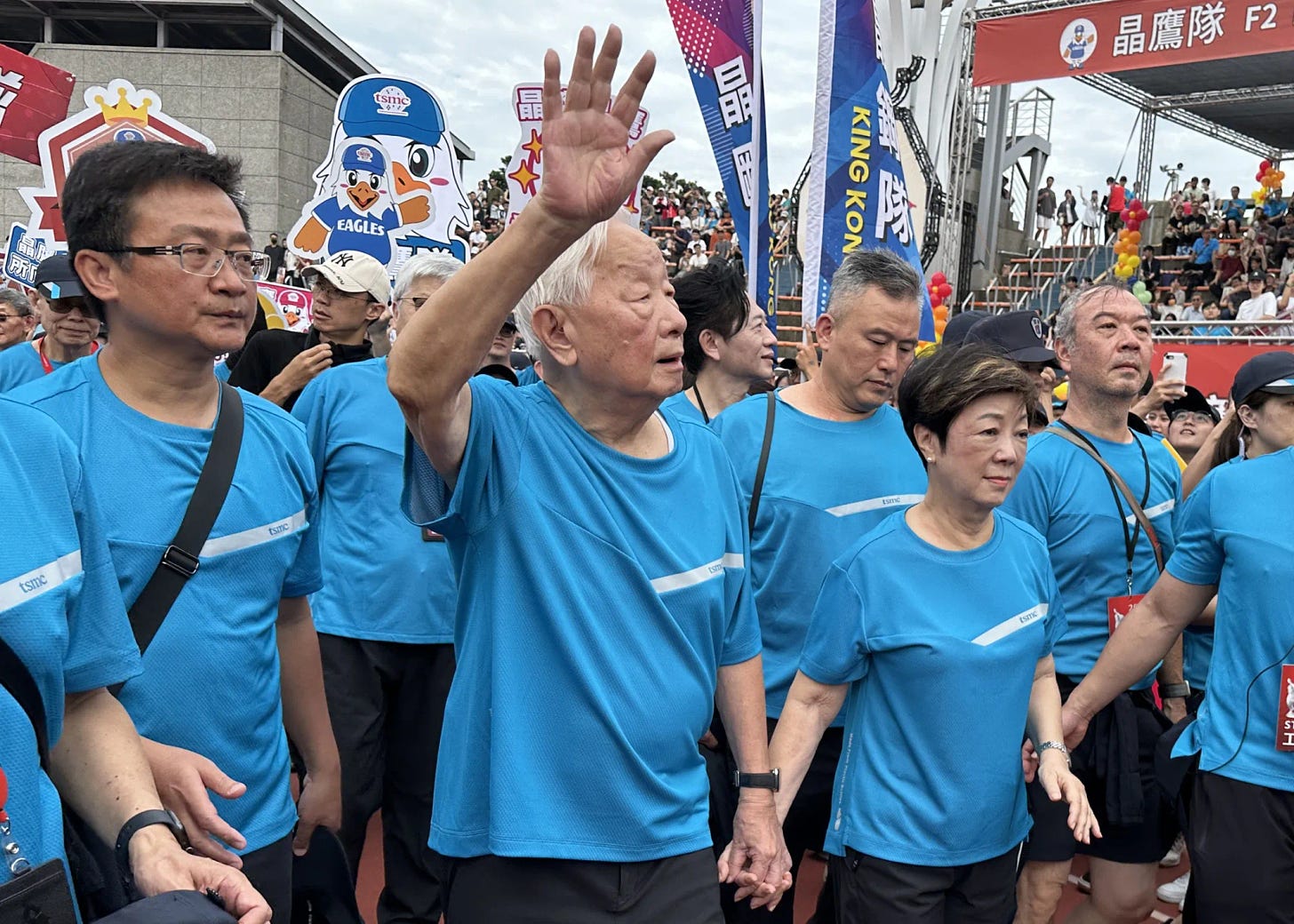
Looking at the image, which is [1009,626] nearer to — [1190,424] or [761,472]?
[761,472]

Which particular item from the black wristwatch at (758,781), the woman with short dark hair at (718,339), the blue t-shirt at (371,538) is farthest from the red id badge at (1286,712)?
the blue t-shirt at (371,538)

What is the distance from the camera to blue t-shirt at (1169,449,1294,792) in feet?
9.28

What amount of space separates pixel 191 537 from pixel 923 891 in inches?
70.3

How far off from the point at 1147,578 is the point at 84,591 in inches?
119

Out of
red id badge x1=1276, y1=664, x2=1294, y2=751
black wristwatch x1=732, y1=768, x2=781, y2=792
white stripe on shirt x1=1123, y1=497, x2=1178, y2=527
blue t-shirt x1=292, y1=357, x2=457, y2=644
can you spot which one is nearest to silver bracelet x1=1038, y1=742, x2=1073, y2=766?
red id badge x1=1276, y1=664, x2=1294, y2=751

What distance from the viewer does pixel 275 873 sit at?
2.35 meters

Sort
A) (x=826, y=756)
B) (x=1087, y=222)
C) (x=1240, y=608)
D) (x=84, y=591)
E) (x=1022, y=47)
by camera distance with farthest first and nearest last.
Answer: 1. (x=1087, y=222)
2. (x=1022, y=47)
3. (x=826, y=756)
4. (x=1240, y=608)
5. (x=84, y=591)

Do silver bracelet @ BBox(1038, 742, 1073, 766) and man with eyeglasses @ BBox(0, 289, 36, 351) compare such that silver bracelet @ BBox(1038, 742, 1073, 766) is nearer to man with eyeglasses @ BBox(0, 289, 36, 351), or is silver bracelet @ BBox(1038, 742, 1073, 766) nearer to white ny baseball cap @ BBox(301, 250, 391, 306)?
white ny baseball cap @ BBox(301, 250, 391, 306)

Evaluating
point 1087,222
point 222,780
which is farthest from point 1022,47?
point 222,780

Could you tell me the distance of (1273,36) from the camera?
13.8 m

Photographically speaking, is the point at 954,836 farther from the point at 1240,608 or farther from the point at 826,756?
the point at 1240,608

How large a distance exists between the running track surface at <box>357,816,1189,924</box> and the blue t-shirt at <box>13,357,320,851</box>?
1928mm

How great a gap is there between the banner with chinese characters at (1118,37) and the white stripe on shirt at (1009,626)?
13665 mm

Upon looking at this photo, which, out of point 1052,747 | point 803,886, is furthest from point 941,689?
point 803,886
